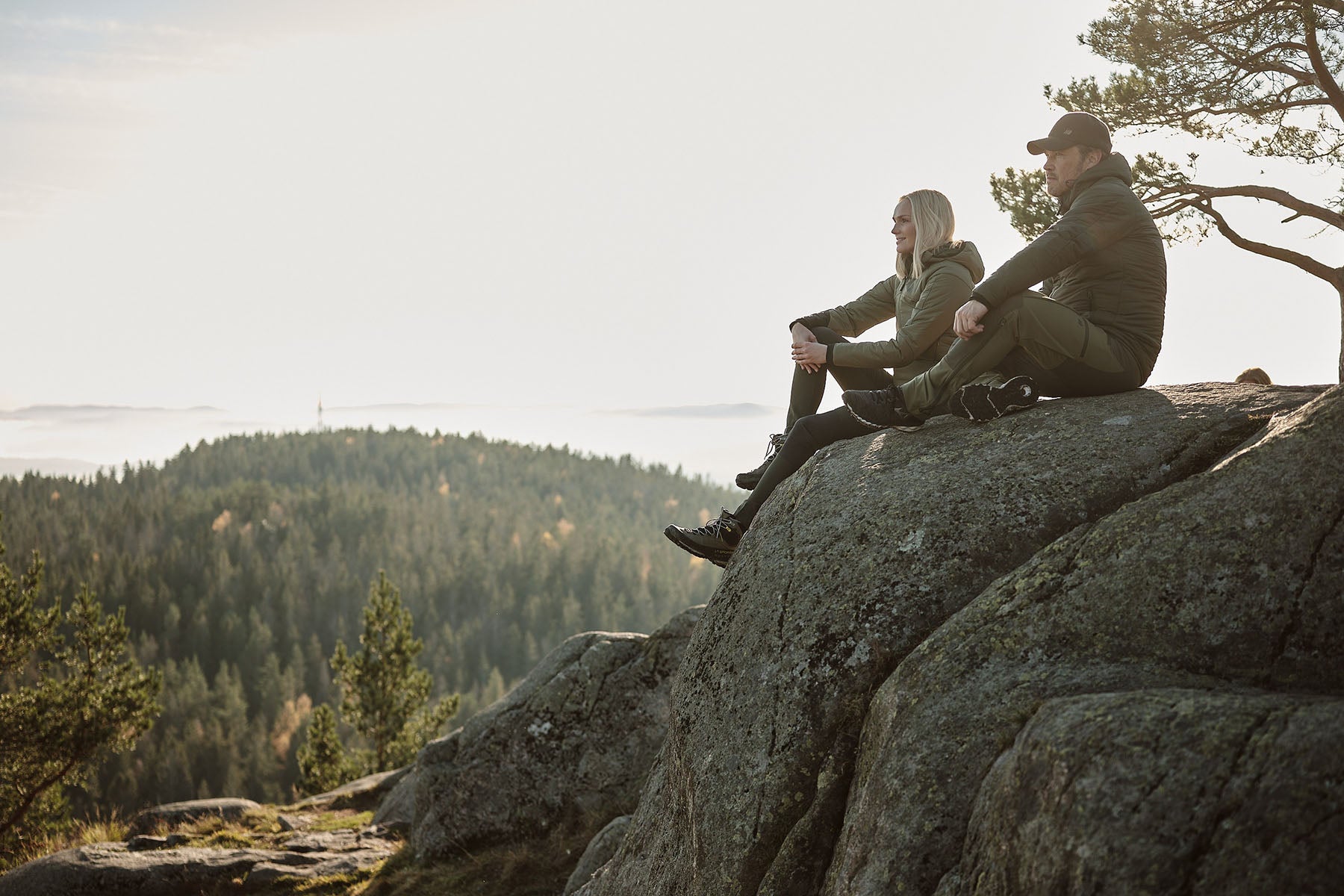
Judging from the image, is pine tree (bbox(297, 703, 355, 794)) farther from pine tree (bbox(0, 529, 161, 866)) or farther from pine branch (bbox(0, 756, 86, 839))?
pine branch (bbox(0, 756, 86, 839))

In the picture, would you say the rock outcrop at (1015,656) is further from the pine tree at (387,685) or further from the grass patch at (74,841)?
the pine tree at (387,685)

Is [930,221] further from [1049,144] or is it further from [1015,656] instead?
[1015,656]

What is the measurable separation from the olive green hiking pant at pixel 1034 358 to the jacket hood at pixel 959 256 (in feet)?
3.52

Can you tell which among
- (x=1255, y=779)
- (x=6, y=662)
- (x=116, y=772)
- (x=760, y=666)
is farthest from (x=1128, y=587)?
(x=116, y=772)

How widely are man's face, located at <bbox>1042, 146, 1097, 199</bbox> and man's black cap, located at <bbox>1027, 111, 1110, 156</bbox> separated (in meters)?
0.04

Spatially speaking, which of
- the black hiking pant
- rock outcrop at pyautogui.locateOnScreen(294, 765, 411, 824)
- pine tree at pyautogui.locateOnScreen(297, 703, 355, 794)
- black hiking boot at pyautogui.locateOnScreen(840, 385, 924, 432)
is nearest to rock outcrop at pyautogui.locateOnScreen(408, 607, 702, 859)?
the black hiking pant

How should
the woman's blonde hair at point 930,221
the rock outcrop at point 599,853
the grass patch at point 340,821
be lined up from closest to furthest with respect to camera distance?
the woman's blonde hair at point 930,221 → the rock outcrop at point 599,853 → the grass patch at point 340,821

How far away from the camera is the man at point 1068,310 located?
6.34 m

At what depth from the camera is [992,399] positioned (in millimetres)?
6633

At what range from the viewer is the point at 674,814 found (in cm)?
633

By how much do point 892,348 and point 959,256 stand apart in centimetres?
90

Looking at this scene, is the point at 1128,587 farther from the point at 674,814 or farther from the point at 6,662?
the point at 6,662

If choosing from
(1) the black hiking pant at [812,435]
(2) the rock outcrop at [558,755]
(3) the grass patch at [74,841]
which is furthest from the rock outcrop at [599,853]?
(3) the grass patch at [74,841]

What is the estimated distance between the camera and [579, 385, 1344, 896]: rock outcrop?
3.48 m
